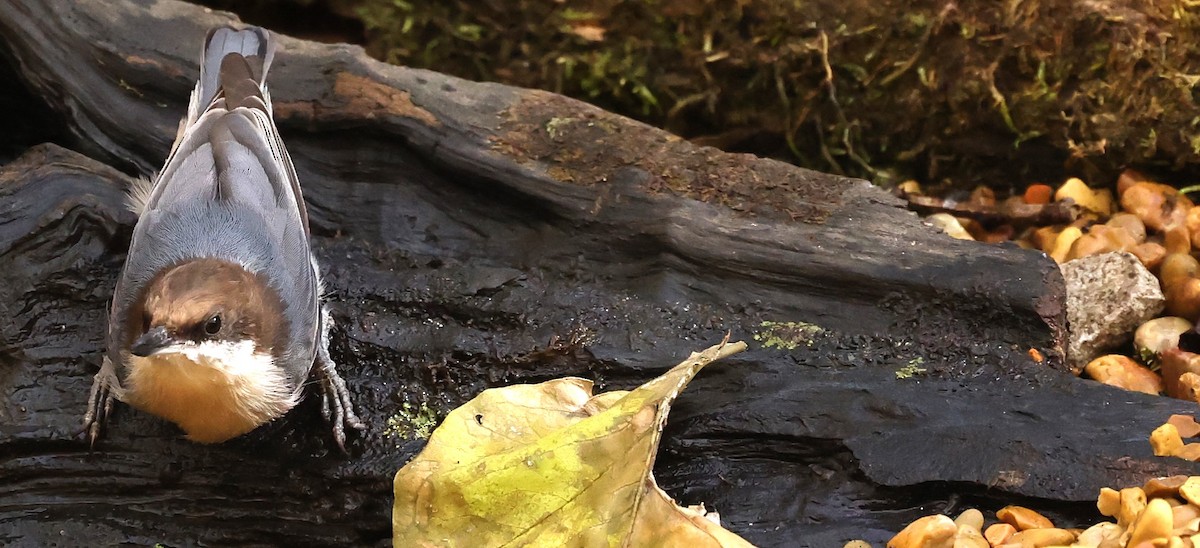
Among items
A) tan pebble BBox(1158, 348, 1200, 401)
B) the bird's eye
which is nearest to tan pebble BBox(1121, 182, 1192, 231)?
tan pebble BBox(1158, 348, 1200, 401)

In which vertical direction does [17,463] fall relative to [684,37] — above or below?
below

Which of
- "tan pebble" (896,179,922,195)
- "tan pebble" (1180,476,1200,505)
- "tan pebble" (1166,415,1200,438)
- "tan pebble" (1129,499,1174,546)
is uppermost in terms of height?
"tan pebble" (1129,499,1174,546)

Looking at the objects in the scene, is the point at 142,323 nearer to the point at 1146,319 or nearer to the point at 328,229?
the point at 328,229

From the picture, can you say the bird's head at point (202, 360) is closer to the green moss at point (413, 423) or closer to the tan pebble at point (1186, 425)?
the green moss at point (413, 423)

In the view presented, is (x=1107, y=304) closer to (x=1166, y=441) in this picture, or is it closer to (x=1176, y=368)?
(x=1176, y=368)

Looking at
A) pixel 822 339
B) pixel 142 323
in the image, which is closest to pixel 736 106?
pixel 822 339

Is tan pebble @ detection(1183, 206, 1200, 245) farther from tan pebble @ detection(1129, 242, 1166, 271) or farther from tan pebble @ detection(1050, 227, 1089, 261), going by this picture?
tan pebble @ detection(1050, 227, 1089, 261)

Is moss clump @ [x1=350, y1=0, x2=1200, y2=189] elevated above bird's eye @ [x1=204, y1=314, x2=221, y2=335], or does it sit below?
above
